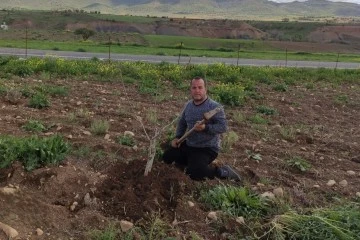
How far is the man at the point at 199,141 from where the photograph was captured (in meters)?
5.95

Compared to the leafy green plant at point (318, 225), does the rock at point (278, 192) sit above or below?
below

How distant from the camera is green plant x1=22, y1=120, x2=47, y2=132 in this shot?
7.08 meters

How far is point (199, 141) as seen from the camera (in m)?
6.13

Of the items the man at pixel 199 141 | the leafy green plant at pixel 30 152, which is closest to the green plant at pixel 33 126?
the leafy green plant at pixel 30 152

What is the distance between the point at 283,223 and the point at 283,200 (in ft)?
2.28

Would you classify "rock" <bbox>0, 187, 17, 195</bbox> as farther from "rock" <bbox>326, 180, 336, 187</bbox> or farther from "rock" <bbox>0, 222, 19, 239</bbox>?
"rock" <bbox>326, 180, 336, 187</bbox>

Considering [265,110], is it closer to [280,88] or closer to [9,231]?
[280,88]

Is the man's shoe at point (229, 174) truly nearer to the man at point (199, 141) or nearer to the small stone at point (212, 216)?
the man at point (199, 141)

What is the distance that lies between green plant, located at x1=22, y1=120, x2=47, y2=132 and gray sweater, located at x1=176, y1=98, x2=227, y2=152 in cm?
220

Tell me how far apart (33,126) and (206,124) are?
2.70 metres

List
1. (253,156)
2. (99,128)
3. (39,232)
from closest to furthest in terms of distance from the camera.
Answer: (39,232), (253,156), (99,128)

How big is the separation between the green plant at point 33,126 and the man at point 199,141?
201cm

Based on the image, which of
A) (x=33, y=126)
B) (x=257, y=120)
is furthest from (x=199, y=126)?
(x=257, y=120)

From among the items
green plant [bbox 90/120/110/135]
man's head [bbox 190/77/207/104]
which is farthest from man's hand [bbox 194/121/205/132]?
green plant [bbox 90/120/110/135]
